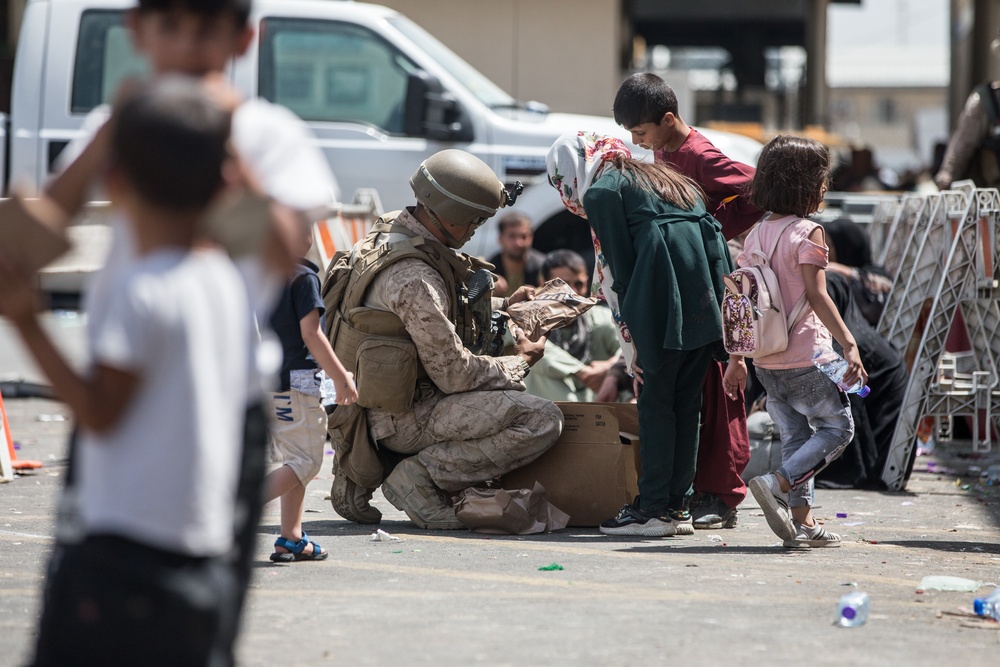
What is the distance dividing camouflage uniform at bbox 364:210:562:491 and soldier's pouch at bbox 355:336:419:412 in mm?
70

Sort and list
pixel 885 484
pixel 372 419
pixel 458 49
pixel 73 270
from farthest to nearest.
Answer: pixel 458 49 → pixel 73 270 → pixel 885 484 → pixel 372 419

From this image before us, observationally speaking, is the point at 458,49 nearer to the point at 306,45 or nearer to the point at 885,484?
the point at 306,45

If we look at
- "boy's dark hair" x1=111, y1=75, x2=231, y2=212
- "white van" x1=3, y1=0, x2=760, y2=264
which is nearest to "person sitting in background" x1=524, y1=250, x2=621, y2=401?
"white van" x1=3, y1=0, x2=760, y2=264

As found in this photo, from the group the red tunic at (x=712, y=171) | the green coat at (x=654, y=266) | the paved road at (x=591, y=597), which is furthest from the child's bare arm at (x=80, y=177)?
the red tunic at (x=712, y=171)

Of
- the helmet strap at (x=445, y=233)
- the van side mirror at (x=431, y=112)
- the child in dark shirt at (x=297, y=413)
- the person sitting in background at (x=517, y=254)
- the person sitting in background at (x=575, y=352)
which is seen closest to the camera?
the child in dark shirt at (x=297, y=413)

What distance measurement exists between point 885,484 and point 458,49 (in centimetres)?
1090

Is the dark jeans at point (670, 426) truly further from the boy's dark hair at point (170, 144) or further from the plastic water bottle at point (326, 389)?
the boy's dark hair at point (170, 144)

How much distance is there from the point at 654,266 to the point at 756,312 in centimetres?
46

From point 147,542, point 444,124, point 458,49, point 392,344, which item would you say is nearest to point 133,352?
point 147,542

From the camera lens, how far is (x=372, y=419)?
5.63 metres

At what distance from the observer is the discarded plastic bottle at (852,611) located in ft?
12.4

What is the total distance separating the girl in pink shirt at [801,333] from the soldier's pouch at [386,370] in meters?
1.41

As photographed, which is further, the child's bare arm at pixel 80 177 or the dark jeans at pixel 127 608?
the child's bare arm at pixel 80 177

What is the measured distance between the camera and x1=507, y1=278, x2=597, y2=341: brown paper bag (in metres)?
5.84
